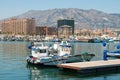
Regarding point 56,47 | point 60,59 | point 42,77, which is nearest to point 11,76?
point 42,77

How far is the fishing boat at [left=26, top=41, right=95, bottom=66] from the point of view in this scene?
153 ft

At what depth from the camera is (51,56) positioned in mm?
47156

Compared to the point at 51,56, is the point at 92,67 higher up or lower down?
lower down

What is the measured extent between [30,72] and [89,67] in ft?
27.1

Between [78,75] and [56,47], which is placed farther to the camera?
[56,47]

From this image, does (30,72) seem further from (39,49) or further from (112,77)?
(112,77)

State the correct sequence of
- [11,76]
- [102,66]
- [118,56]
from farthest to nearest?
[118,56], [102,66], [11,76]

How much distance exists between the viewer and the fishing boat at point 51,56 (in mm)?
46616

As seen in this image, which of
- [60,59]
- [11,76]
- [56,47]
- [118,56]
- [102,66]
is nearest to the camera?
[11,76]

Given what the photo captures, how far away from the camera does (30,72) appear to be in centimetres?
4309

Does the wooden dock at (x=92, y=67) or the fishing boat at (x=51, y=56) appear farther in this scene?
the fishing boat at (x=51, y=56)

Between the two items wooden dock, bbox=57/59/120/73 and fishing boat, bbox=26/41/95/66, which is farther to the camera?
fishing boat, bbox=26/41/95/66

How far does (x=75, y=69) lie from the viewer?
39312mm

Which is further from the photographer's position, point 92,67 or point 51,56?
point 51,56
